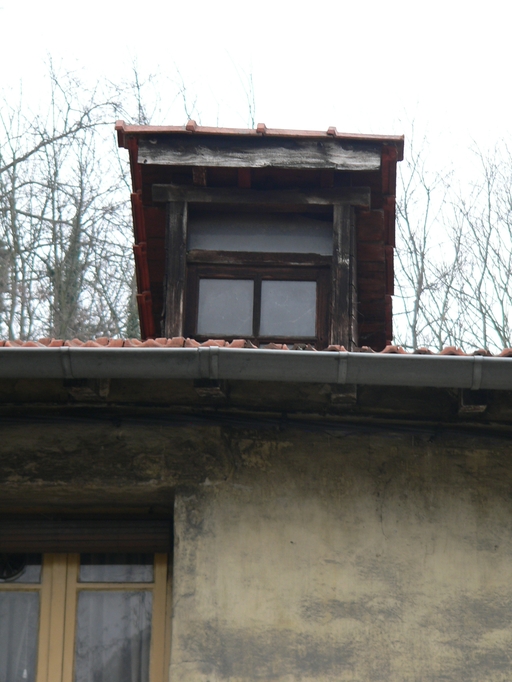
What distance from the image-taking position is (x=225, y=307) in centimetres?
652

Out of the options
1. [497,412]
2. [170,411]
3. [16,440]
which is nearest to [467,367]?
[497,412]

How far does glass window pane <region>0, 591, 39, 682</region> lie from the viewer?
4645 millimetres

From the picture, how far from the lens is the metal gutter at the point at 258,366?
13.8 ft

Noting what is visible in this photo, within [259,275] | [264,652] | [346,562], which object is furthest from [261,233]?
[264,652]

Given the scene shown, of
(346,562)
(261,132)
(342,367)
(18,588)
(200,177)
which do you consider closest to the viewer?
(342,367)

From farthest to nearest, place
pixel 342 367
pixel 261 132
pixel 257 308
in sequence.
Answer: pixel 261 132, pixel 257 308, pixel 342 367

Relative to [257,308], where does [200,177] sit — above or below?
above

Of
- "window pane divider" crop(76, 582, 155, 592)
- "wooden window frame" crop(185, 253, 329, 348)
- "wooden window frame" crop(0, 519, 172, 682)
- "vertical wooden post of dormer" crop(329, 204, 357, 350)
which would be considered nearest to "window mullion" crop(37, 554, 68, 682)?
"wooden window frame" crop(0, 519, 172, 682)

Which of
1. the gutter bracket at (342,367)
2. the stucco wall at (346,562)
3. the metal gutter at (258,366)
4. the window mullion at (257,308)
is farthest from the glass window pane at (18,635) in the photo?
the window mullion at (257,308)

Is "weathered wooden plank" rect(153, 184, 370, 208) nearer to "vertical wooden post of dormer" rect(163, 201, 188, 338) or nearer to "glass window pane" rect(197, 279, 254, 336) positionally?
"vertical wooden post of dormer" rect(163, 201, 188, 338)

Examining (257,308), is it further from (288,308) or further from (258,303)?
(288,308)

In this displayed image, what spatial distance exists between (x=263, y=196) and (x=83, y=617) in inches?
135

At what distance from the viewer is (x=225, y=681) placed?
4203mm

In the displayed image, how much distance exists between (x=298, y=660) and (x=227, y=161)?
3.77m
